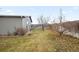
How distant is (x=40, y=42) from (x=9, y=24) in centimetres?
44

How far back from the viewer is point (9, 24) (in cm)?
269

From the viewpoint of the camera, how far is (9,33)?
8.85 ft

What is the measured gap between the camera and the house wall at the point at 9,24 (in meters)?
2.69

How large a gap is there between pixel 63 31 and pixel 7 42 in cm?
70

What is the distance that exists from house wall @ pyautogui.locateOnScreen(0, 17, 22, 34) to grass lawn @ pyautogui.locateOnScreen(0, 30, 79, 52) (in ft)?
0.32

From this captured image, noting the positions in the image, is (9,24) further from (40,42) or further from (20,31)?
(40,42)

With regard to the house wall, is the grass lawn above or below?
below

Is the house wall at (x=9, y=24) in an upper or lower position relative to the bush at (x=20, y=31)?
upper

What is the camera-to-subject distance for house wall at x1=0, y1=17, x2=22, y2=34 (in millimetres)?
2689

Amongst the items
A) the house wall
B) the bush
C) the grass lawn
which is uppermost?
the house wall

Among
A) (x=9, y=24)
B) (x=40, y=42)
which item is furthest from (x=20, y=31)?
(x=40, y=42)

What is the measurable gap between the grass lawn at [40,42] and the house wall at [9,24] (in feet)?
Result: 0.32
